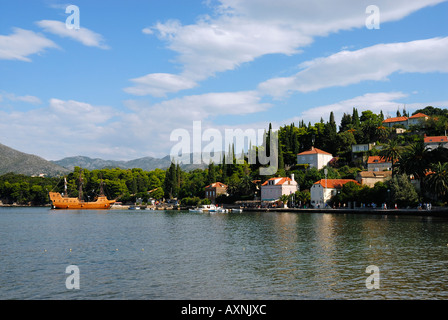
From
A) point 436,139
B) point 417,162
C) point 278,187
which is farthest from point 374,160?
point 417,162

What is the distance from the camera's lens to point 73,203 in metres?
142

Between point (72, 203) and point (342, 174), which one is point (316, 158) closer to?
point (342, 174)

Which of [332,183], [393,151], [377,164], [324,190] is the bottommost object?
[324,190]

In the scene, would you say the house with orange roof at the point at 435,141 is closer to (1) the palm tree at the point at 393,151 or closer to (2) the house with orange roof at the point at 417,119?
Result: (2) the house with orange roof at the point at 417,119

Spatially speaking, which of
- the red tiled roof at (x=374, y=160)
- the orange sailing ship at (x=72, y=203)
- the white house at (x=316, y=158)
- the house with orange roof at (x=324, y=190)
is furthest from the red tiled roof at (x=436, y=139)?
the orange sailing ship at (x=72, y=203)

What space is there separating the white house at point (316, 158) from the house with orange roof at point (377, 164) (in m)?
13.2

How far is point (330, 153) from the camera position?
417ft

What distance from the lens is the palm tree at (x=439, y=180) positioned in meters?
73.9

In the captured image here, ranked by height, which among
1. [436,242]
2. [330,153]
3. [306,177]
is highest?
[330,153]

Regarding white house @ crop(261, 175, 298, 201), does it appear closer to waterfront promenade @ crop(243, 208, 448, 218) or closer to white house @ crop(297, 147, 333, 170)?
waterfront promenade @ crop(243, 208, 448, 218)

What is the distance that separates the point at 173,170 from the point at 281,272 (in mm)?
123671

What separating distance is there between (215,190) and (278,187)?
1018 inches
